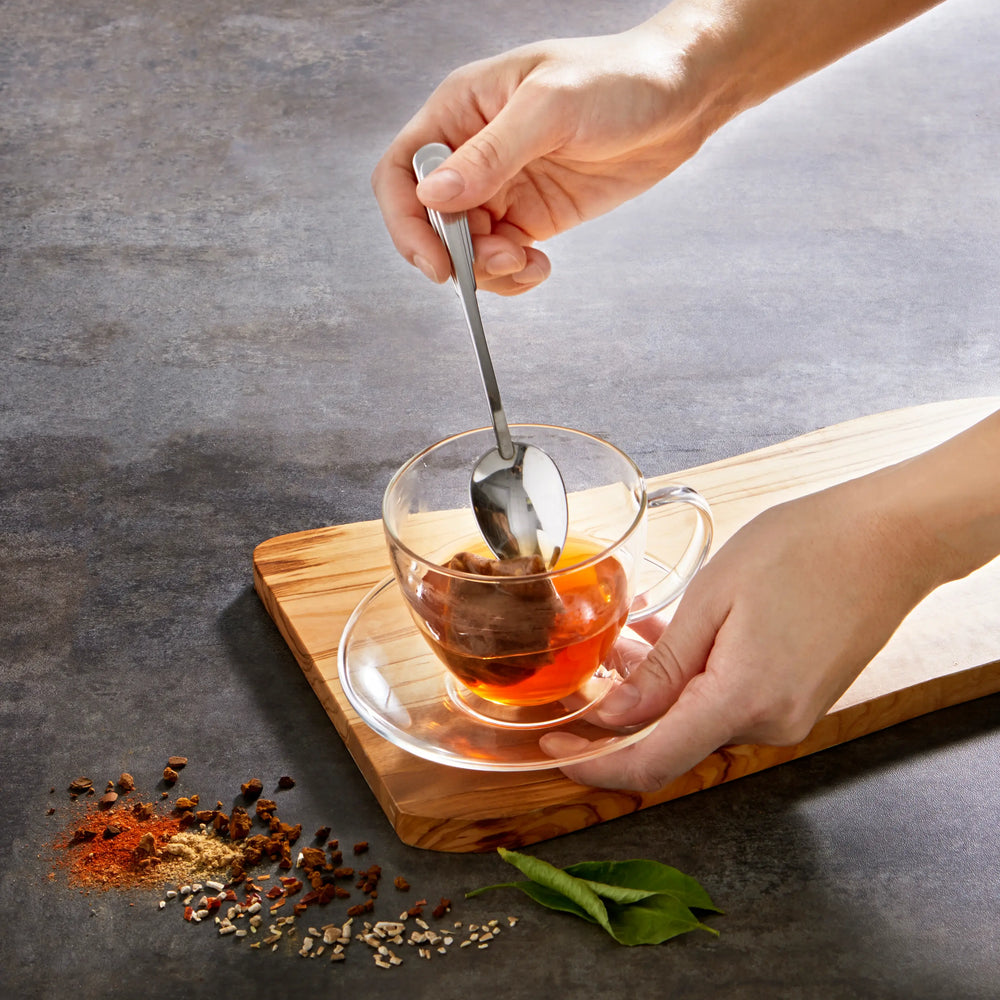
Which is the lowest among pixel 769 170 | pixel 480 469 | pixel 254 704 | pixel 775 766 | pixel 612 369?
pixel 769 170

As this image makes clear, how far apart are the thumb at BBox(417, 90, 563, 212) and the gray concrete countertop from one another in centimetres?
46

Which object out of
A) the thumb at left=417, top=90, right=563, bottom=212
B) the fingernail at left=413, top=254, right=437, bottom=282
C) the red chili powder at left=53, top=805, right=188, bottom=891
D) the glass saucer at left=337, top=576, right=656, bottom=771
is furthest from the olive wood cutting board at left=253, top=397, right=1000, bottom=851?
the thumb at left=417, top=90, right=563, bottom=212

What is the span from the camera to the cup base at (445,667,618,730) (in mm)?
1052

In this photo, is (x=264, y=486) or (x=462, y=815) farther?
(x=264, y=486)

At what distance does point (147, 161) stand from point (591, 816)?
1.95 meters

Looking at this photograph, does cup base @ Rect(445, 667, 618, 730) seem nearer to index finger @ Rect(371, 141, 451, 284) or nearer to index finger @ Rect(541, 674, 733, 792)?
index finger @ Rect(541, 674, 733, 792)

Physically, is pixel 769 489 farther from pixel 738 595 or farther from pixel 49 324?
pixel 49 324

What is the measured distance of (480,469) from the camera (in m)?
1.10

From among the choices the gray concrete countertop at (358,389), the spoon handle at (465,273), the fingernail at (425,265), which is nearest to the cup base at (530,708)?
the gray concrete countertop at (358,389)

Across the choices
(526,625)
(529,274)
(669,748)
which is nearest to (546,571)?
(526,625)

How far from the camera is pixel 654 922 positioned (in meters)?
0.91

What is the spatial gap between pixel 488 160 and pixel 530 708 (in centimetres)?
53

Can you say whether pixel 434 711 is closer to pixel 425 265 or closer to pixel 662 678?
pixel 662 678

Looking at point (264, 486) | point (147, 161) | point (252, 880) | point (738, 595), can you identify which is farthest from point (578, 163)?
point (147, 161)
